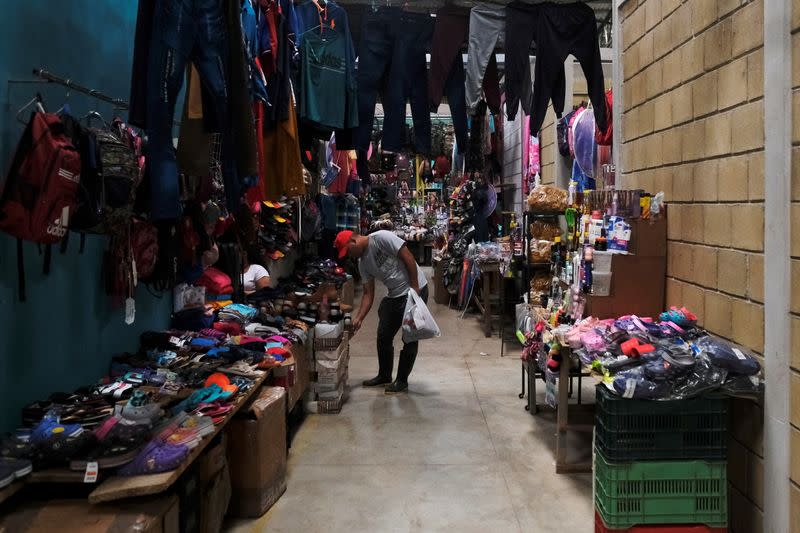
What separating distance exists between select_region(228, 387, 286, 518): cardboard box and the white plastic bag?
2.06m

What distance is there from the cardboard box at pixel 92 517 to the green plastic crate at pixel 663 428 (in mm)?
1800

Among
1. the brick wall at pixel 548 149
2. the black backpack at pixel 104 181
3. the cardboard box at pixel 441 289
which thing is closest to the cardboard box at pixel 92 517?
the black backpack at pixel 104 181

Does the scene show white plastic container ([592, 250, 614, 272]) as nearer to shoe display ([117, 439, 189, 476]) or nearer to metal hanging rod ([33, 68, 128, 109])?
shoe display ([117, 439, 189, 476])

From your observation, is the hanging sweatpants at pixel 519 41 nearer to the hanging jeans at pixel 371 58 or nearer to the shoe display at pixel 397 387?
the hanging jeans at pixel 371 58

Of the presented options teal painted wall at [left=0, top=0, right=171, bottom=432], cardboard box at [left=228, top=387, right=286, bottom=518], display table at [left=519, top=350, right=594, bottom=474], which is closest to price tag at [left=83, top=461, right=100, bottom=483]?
teal painted wall at [left=0, top=0, right=171, bottom=432]

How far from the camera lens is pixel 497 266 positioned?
8.49 meters

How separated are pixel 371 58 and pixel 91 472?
358 centimetres

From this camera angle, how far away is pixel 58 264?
3.10 meters

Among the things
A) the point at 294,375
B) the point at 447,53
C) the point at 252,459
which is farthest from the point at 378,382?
the point at 447,53

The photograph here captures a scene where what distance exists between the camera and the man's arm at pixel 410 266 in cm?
562

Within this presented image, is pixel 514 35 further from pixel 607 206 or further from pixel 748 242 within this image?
pixel 748 242

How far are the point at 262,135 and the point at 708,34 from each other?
2.60 metres

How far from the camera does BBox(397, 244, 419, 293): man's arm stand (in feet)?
18.4

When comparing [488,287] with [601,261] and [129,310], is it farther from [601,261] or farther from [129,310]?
[129,310]
